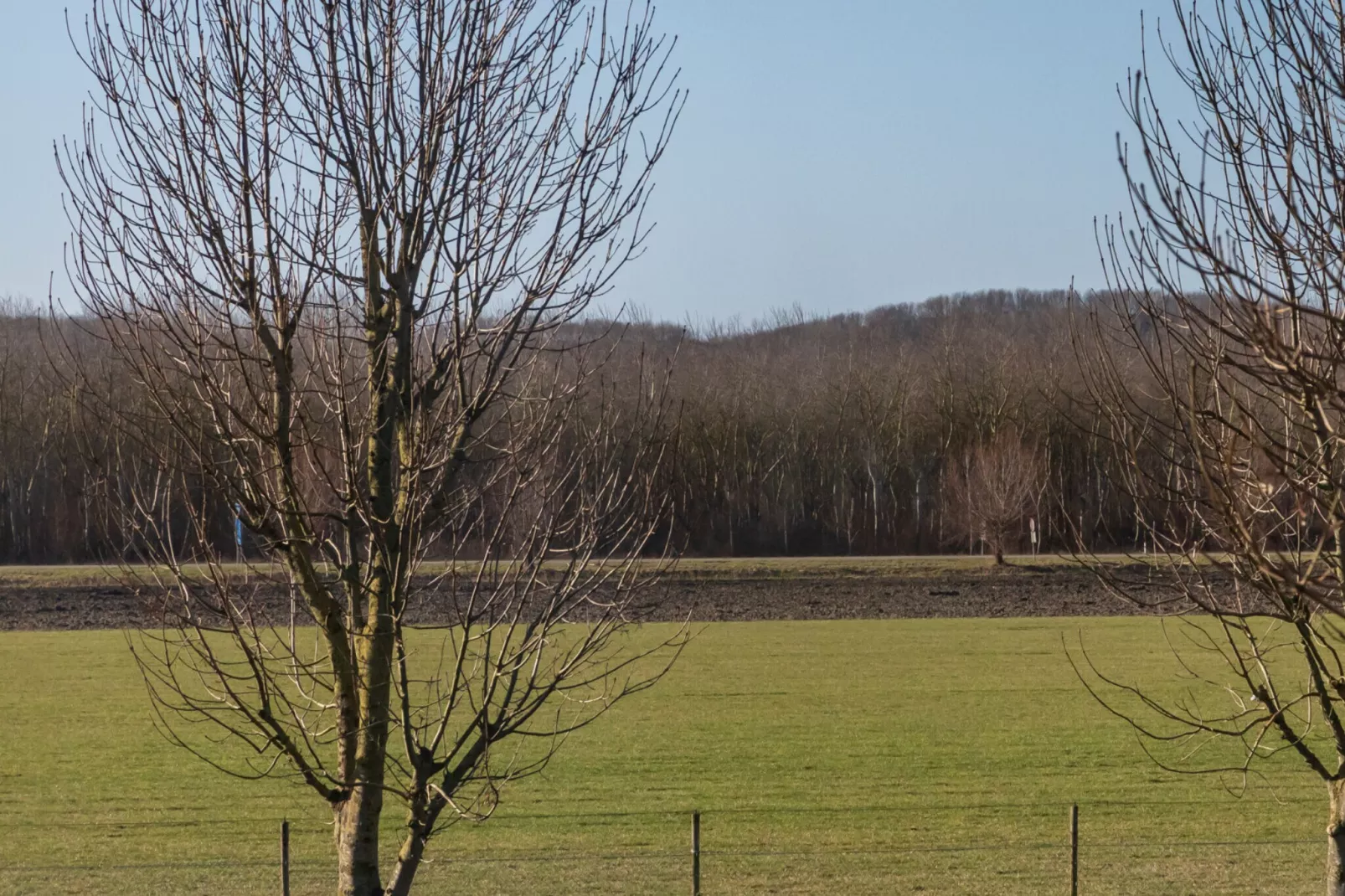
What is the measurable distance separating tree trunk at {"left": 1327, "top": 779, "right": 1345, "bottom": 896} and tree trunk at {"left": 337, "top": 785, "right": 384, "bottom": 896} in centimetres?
501

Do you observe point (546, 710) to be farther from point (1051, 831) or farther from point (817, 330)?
point (817, 330)

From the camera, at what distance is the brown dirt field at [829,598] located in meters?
39.9

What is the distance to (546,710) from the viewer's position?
2466 centimetres

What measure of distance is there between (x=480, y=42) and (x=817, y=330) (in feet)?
355

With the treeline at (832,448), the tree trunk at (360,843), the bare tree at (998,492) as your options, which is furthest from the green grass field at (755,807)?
the treeline at (832,448)

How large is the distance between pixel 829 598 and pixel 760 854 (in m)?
29.7

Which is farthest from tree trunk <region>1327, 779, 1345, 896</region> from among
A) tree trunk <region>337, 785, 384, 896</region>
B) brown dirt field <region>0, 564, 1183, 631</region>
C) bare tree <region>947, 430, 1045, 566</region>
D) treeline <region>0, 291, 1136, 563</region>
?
treeline <region>0, 291, 1136, 563</region>

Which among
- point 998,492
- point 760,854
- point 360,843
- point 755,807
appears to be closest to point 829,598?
point 998,492

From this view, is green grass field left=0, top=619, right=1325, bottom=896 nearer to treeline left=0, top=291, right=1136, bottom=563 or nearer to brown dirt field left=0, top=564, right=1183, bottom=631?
brown dirt field left=0, top=564, right=1183, bottom=631

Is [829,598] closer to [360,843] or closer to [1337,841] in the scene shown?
[1337,841]

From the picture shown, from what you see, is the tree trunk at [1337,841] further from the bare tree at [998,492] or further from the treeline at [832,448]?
the treeline at [832,448]

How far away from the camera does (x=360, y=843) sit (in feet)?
18.1

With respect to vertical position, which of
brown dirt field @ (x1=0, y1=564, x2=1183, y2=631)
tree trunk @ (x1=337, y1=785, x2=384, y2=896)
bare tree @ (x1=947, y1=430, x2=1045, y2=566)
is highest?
bare tree @ (x1=947, y1=430, x2=1045, y2=566)

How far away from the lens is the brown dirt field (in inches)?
1570
